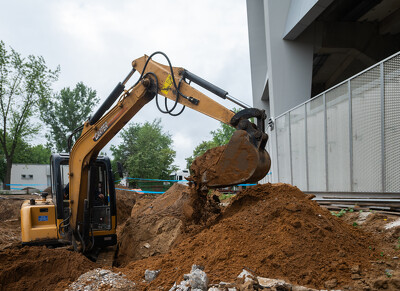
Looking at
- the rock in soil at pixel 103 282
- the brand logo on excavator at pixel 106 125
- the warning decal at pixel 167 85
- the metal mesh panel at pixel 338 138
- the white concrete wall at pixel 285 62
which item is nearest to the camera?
the rock in soil at pixel 103 282

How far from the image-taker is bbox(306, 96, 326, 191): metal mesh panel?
8.60m

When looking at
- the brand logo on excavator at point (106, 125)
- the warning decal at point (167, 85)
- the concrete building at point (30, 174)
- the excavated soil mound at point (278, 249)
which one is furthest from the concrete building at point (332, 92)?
the concrete building at point (30, 174)

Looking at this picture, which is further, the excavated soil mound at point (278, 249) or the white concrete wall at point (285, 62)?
the white concrete wall at point (285, 62)

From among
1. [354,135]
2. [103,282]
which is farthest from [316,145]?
[103,282]

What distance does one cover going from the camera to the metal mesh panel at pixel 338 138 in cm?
746

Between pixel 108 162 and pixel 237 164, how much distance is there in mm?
3660

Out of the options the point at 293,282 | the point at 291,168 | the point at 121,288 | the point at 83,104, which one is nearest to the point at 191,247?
the point at 121,288

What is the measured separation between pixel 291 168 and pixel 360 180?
12.9 feet

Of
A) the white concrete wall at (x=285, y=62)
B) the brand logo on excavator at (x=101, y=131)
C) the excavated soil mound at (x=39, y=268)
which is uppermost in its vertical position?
the white concrete wall at (x=285, y=62)

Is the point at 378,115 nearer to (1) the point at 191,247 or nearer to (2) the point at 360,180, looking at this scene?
(2) the point at 360,180

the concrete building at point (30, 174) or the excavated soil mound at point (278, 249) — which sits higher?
the excavated soil mound at point (278, 249)

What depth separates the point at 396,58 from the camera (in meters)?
6.01

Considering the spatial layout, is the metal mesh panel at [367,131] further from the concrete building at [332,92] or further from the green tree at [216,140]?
the green tree at [216,140]

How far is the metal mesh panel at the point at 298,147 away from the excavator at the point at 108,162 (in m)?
5.33
